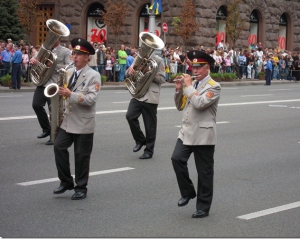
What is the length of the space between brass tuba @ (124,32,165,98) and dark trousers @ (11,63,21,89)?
52.9 feet

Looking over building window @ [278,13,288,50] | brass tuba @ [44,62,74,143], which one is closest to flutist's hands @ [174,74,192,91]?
brass tuba @ [44,62,74,143]

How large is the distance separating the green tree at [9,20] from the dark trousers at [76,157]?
101ft

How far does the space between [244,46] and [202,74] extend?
38.9 m

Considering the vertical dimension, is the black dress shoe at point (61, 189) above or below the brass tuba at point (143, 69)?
below

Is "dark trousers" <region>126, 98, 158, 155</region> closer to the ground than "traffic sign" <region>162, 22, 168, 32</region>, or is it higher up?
closer to the ground

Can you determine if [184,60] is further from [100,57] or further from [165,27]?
[100,57]

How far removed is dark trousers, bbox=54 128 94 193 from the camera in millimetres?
8812

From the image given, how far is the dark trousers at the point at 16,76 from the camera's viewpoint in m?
27.5

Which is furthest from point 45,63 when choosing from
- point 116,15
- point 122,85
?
point 116,15

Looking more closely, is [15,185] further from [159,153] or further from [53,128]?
[159,153]

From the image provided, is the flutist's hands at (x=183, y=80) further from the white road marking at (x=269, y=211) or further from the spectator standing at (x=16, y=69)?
the spectator standing at (x=16, y=69)

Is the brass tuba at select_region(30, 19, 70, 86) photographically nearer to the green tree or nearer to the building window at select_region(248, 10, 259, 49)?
the green tree

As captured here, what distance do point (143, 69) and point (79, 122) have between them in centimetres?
326

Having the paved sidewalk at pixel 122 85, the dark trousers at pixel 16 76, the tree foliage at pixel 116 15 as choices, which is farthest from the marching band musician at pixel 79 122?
the tree foliage at pixel 116 15
